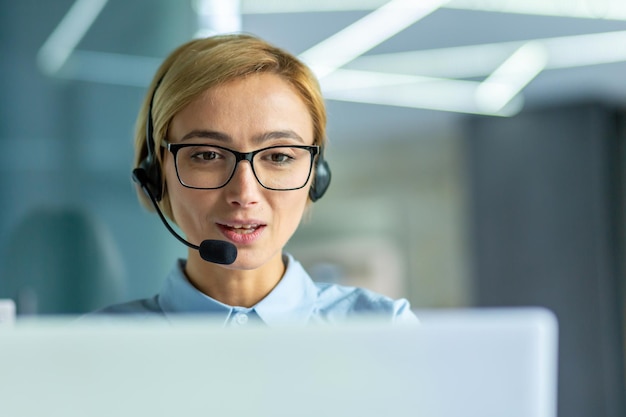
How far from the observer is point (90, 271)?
2.50 meters

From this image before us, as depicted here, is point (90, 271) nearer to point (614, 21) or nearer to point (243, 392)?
point (243, 392)

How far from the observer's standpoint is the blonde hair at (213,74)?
112 cm

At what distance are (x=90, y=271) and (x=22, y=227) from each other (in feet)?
0.91

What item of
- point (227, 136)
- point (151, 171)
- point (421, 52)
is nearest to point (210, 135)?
point (227, 136)

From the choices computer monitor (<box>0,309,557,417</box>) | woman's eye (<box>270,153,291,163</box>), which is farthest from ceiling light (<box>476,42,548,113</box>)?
computer monitor (<box>0,309,557,417</box>)

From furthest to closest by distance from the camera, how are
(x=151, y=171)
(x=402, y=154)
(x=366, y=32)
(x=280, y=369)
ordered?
1. (x=402, y=154)
2. (x=366, y=32)
3. (x=151, y=171)
4. (x=280, y=369)

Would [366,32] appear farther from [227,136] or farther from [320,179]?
[227,136]

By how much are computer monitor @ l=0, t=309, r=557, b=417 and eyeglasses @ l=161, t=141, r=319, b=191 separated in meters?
0.60

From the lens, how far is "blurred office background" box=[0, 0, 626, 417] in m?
2.56

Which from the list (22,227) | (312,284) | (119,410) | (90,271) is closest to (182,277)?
(312,284)

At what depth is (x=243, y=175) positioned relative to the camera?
1087 mm

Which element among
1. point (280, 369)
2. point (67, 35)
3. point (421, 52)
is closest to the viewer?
point (280, 369)

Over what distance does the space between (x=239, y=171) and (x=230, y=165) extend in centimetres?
3

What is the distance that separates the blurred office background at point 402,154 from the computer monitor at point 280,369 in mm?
1849
